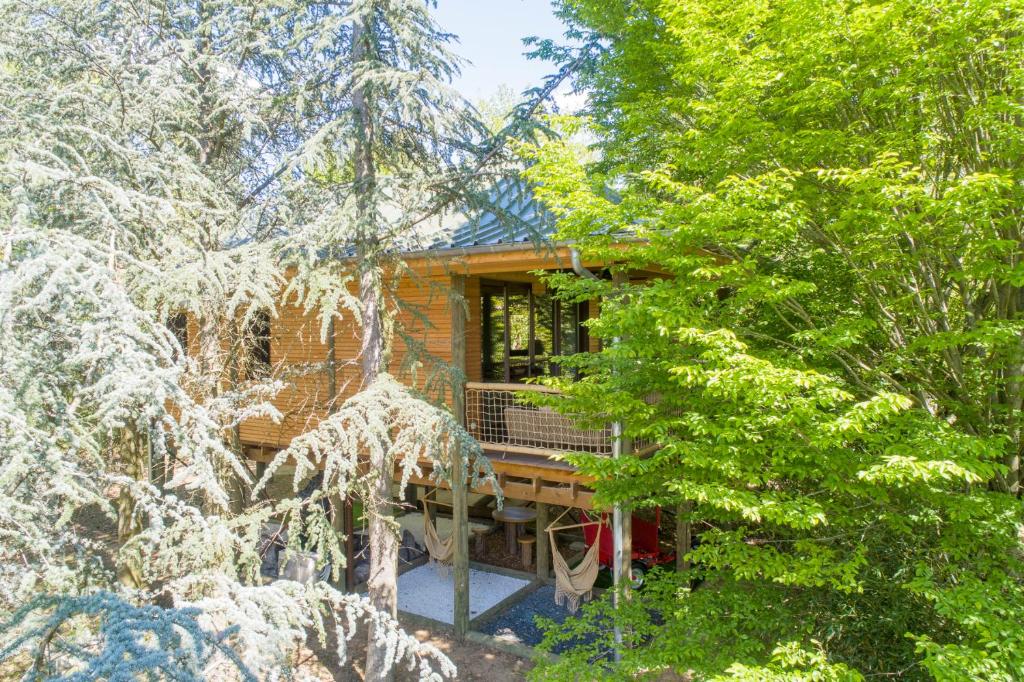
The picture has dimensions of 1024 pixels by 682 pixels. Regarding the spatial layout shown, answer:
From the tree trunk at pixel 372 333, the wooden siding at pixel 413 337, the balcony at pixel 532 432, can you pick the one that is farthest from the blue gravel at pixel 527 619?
the wooden siding at pixel 413 337

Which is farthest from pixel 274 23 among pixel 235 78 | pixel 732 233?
pixel 732 233

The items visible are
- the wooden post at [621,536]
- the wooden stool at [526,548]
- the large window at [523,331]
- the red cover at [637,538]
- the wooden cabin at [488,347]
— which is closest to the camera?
the wooden post at [621,536]

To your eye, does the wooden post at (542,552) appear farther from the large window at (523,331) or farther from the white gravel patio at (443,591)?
the large window at (523,331)

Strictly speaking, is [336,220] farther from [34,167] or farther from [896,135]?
A: [896,135]

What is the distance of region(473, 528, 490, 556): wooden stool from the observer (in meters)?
Result: 11.4

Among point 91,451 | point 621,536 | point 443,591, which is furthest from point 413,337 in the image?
point 91,451

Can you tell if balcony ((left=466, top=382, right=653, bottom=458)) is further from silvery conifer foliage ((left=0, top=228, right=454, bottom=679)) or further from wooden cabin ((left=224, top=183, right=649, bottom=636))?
silvery conifer foliage ((left=0, top=228, right=454, bottom=679))

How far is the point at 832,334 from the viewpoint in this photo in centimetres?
487

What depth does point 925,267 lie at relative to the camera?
5602 millimetres

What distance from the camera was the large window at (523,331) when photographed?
412 inches

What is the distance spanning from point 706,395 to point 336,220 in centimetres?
412

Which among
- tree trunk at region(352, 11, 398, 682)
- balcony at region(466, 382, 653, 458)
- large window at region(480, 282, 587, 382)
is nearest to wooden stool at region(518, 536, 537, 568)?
balcony at region(466, 382, 653, 458)

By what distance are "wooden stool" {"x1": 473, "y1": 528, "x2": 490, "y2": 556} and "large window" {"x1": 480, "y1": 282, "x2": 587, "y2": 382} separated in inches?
119

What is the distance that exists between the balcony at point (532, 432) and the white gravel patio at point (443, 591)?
8.69ft
